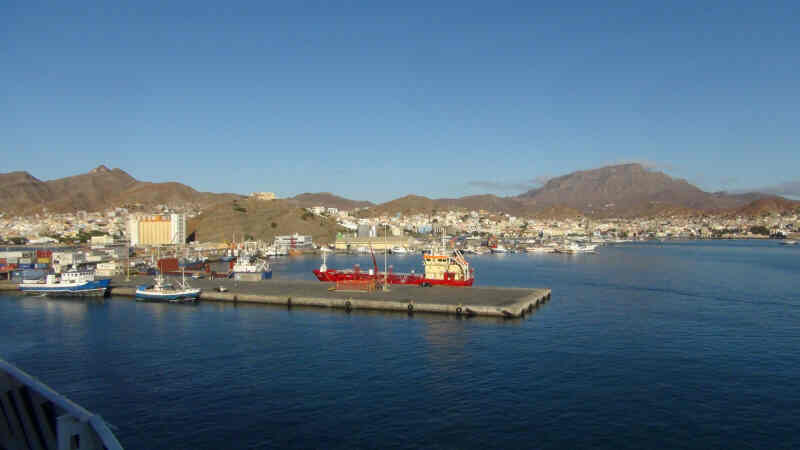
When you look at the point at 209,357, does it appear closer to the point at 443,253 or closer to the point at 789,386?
the point at 789,386

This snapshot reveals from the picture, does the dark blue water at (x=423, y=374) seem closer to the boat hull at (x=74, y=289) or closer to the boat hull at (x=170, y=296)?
the boat hull at (x=170, y=296)

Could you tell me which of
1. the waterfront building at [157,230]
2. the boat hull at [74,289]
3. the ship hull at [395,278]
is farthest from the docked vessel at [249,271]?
the waterfront building at [157,230]

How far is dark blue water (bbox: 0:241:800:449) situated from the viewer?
17.4 metres

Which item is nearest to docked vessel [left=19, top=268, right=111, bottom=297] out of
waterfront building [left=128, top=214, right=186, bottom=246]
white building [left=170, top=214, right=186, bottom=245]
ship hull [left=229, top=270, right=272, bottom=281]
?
ship hull [left=229, top=270, right=272, bottom=281]

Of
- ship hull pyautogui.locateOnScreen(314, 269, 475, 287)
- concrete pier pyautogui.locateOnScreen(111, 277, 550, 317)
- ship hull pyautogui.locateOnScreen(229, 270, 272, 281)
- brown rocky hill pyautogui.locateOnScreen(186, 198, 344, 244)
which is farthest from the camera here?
brown rocky hill pyautogui.locateOnScreen(186, 198, 344, 244)

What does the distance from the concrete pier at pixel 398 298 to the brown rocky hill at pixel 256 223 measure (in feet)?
300

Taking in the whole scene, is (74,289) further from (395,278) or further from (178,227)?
(178,227)

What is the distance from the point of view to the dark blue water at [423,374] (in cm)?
1739

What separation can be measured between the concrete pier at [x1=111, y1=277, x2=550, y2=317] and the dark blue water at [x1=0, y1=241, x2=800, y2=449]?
5.22 feet

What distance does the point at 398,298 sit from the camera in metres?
41.2

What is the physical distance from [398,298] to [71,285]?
94.0 ft

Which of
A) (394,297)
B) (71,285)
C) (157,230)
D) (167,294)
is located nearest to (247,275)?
(167,294)

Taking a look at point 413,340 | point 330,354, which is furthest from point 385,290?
point 330,354

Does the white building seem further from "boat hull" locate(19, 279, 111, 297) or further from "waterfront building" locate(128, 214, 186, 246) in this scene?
"boat hull" locate(19, 279, 111, 297)
